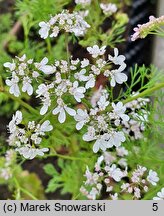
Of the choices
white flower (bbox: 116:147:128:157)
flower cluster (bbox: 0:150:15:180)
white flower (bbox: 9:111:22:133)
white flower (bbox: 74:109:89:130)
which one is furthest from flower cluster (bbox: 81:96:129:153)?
flower cluster (bbox: 0:150:15:180)

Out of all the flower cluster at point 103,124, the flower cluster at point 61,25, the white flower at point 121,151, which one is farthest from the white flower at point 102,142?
the white flower at point 121,151

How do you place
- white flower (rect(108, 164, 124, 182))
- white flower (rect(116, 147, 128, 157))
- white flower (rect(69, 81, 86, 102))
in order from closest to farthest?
1. white flower (rect(69, 81, 86, 102))
2. white flower (rect(108, 164, 124, 182))
3. white flower (rect(116, 147, 128, 157))

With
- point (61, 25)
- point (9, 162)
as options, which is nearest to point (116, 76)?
point (61, 25)

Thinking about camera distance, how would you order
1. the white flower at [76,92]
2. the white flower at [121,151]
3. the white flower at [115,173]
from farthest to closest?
the white flower at [121,151] < the white flower at [115,173] < the white flower at [76,92]

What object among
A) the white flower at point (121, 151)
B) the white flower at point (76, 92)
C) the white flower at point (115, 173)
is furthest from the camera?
the white flower at point (121, 151)

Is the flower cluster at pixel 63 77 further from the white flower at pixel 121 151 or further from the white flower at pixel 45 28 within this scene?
the white flower at pixel 121 151

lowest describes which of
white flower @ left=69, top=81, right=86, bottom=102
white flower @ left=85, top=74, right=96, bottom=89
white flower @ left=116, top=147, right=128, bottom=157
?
white flower @ left=116, top=147, right=128, bottom=157

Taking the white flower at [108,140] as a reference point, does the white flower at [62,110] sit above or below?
above

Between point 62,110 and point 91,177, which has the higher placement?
point 62,110

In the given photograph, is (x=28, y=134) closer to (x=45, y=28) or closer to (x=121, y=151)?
(x=45, y=28)

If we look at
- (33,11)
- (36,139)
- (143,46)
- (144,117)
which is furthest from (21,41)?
(36,139)

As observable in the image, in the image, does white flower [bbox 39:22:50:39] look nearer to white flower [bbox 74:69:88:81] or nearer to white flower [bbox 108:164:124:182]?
white flower [bbox 74:69:88:81]
